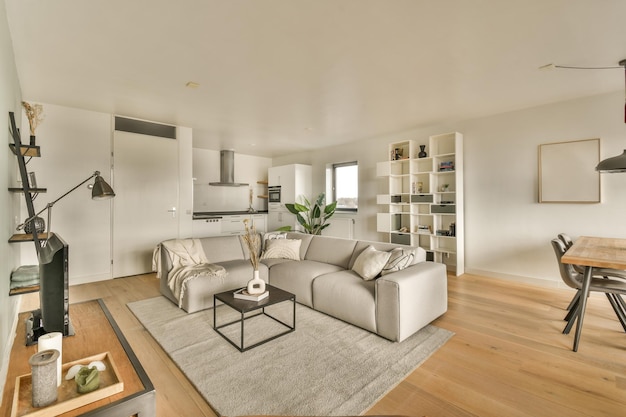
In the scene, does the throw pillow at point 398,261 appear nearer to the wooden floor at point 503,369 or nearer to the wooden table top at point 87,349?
the wooden floor at point 503,369

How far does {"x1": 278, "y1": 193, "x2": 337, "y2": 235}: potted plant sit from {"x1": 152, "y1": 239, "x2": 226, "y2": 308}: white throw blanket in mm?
2211

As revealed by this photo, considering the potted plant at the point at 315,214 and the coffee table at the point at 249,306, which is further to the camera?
the potted plant at the point at 315,214

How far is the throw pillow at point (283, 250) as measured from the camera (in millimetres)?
4027

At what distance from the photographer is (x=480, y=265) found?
186 inches

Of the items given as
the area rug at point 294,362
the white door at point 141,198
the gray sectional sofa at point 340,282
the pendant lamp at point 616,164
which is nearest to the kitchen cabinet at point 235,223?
the white door at point 141,198

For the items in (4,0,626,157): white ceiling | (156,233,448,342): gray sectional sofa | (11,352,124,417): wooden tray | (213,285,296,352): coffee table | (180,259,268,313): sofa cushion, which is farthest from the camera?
(180,259,268,313): sofa cushion

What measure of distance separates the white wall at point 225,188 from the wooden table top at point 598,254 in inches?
260

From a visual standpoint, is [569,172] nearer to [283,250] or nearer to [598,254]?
[598,254]

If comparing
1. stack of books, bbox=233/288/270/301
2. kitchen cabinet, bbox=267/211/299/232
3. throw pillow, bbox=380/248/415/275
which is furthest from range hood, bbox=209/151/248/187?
throw pillow, bbox=380/248/415/275

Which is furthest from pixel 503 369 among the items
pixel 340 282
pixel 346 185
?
pixel 346 185

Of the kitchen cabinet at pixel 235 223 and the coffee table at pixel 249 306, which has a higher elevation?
the kitchen cabinet at pixel 235 223

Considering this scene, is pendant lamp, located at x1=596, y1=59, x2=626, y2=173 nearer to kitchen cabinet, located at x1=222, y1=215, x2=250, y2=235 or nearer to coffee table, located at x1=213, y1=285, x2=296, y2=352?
coffee table, located at x1=213, y1=285, x2=296, y2=352

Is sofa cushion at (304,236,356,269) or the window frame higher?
the window frame

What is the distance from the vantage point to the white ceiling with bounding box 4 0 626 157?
2.09 metres
